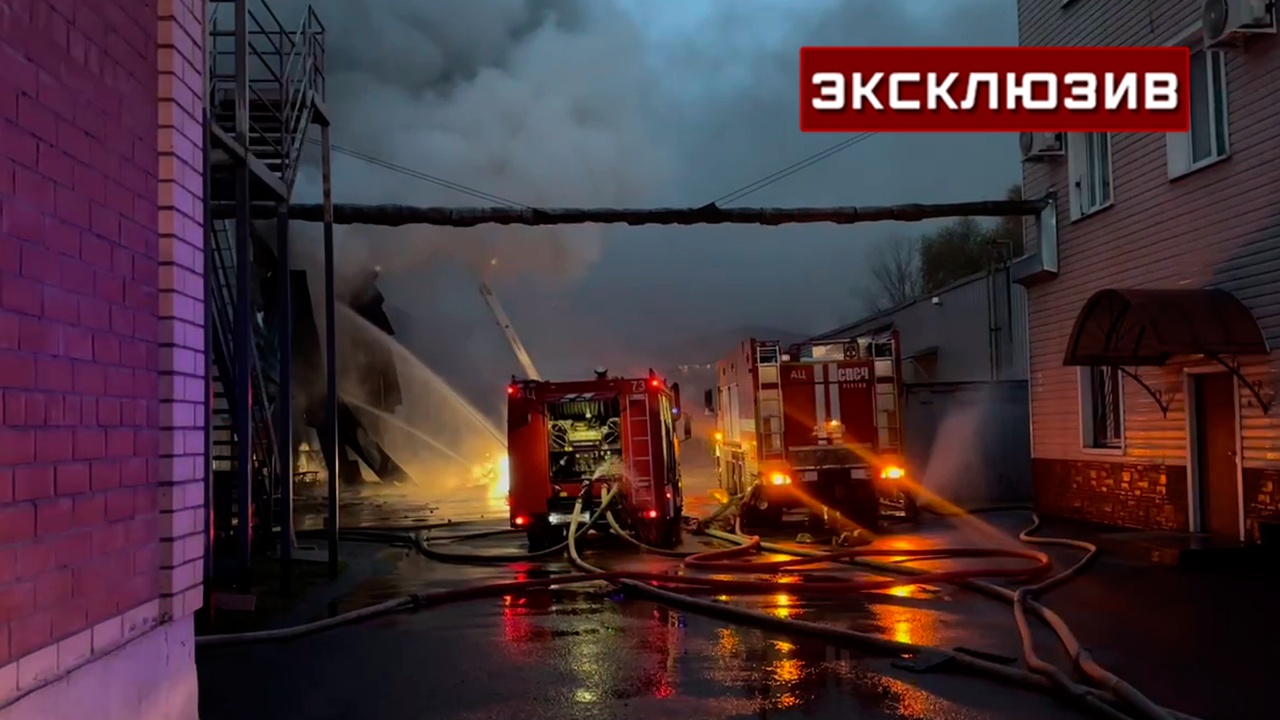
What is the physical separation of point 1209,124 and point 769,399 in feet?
23.0

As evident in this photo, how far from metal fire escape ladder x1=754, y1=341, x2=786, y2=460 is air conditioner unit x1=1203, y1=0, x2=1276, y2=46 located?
7.33 m

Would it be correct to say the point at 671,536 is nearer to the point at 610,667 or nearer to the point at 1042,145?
the point at 610,667

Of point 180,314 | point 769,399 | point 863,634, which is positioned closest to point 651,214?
point 769,399

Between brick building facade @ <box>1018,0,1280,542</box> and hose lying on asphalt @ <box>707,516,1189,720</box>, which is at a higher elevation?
brick building facade @ <box>1018,0,1280,542</box>

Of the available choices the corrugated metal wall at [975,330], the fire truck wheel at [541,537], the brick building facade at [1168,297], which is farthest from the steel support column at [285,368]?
the corrugated metal wall at [975,330]

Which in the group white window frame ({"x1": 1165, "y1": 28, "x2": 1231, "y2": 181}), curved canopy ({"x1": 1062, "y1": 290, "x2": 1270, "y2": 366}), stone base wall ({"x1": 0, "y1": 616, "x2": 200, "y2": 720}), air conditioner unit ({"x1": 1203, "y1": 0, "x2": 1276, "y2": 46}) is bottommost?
stone base wall ({"x1": 0, "y1": 616, "x2": 200, "y2": 720})

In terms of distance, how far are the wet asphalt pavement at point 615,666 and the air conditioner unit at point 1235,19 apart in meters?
6.72

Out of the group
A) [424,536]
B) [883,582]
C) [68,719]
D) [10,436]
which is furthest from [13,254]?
[424,536]

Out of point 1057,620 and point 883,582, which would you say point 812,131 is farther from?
point 1057,620

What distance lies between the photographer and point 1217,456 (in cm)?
1305

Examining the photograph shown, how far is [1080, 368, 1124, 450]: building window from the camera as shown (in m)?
15.3

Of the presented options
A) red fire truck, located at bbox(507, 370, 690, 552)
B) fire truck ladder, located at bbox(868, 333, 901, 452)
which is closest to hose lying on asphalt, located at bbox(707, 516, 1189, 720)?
red fire truck, located at bbox(507, 370, 690, 552)

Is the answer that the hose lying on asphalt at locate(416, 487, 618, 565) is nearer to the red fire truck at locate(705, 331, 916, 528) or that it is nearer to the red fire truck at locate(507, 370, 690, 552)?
the red fire truck at locate(507, 370, 690, 552)

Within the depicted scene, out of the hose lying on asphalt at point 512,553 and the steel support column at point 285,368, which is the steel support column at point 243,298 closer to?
the steel support column at point 285,368
